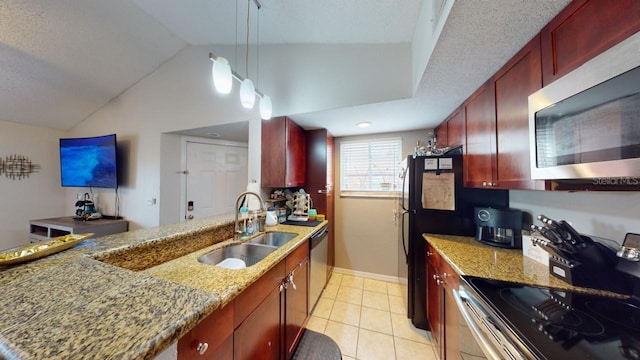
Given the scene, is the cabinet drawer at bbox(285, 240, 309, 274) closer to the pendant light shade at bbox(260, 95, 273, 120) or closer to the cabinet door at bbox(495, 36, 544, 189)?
the pendant light shade at bbox(260, 95, 273, 120)

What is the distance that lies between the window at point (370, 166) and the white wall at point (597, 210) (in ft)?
4.58

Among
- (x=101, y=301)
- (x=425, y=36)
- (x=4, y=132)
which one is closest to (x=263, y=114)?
(x=425, y=36)

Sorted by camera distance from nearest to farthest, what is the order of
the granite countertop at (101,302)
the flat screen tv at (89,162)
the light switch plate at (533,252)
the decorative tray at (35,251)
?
the granite countertop at (101,302), the decorative tray at (35,251), the light switch plate at (533,252), the flat screen tv at (89,162)

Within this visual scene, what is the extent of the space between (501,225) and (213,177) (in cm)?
335

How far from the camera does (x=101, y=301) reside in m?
0.53

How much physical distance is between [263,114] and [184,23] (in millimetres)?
1692

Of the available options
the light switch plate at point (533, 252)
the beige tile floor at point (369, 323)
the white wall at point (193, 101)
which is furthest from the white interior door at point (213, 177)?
the light switch plate at point (533, 252)

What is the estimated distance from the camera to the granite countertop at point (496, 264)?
3.09 feet

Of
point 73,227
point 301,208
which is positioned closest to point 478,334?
point 301,208

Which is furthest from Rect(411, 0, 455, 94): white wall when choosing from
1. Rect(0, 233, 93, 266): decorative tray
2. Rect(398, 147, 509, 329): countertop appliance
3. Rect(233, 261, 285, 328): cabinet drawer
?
Rect(0, 233, 93, 266): decorative tray

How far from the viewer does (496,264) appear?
1.13 m

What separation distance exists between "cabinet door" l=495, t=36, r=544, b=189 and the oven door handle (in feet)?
2.21

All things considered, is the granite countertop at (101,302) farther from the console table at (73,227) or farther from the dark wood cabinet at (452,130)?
the console table at (73,227)

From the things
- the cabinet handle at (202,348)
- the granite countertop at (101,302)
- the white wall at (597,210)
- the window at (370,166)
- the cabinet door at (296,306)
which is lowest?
the cabinet door at (296,306)
